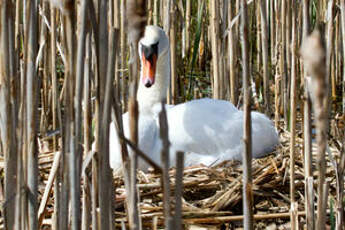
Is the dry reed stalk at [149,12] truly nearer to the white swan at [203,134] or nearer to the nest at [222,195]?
the white swan at [203,134]

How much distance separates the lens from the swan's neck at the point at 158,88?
3150 mm

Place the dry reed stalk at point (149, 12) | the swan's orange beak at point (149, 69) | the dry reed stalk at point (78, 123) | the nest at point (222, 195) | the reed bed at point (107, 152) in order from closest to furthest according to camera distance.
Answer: the reed bed at point (107, 152)
the dry reed stalk at point (78, 123)
the nest at point (222, 195)
the swan's orange beak at point (149, 69)
the dry reed stalk at point (149, 12)

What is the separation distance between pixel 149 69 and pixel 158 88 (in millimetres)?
206

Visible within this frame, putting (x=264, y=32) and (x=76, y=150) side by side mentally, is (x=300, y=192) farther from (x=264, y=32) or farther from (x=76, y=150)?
(x=76, y=150)

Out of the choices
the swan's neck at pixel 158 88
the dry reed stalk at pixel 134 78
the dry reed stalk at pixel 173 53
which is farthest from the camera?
the dry reed stalk at pixel 173 53

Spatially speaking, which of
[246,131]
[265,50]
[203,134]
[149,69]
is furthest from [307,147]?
[265,50]

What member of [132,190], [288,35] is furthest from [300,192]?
[132,190]

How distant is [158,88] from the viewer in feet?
10.4

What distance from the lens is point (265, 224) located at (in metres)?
2.33

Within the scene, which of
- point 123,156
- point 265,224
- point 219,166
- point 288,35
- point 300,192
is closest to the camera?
point 123,156

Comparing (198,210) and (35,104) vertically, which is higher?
(35,104)

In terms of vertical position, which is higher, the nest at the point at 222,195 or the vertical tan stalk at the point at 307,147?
the vertical tan stalk at the point at 307,147

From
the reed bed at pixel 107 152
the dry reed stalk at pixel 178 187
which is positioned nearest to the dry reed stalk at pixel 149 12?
the reed bed at pixel 107 152

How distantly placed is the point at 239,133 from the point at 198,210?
531mm
